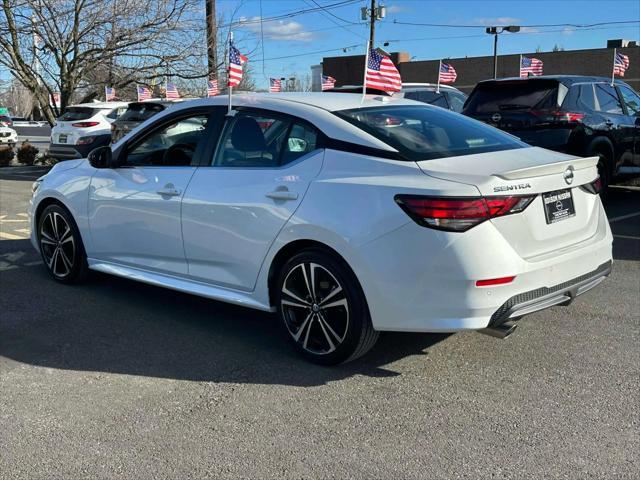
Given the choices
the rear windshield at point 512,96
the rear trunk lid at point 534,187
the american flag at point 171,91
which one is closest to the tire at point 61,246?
the rear trunk lid at point 534,187

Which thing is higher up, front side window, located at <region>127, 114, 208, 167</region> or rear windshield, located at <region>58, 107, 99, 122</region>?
rear windshield, located at <region>58, 107, 99, 122</region>

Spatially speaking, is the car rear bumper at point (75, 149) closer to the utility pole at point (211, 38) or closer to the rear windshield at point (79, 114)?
the rear windshield at point (79, 114)

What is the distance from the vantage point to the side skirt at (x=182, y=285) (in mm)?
4328

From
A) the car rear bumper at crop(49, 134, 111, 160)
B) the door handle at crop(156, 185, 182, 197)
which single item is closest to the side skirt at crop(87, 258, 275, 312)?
the door handle at crop(156, 185, 182, 197)

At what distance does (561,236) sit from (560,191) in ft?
0.86

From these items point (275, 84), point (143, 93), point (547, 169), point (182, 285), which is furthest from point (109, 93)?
point (547, 169)

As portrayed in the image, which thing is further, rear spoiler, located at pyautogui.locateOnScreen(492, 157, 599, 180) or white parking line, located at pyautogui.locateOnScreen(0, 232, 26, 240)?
white parking line, located at pyautogui.locateOnScreen(0, 232, 26, 240)

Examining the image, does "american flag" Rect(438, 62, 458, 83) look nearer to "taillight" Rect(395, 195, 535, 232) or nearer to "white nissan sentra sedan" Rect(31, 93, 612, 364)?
"white nissan sentra sedan" Rect(31, 93, 612, 364)

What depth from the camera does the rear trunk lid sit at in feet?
11.4

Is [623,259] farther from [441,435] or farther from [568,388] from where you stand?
[441,435]

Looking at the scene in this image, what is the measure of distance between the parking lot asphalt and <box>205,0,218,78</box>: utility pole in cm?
1501

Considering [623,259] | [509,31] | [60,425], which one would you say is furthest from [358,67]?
[60,425]

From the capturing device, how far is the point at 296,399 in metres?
3.62

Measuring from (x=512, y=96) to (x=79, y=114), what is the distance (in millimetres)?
11337
